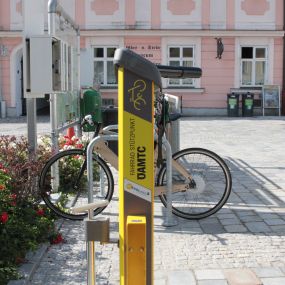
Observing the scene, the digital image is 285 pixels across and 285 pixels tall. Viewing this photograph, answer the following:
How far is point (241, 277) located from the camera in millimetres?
3846

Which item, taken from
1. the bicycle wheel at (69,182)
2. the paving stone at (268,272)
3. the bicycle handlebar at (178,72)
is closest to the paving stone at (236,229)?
the paving stone at (268,272)

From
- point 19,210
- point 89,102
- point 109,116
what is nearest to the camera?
point 19,210

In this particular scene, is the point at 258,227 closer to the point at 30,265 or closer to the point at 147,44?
the point at 30,265

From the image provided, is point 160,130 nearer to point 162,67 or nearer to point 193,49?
point 162,67

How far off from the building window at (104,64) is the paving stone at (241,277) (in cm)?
1777

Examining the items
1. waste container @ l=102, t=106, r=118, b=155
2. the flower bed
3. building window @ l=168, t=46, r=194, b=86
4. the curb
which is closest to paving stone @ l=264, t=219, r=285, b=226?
the flower bed

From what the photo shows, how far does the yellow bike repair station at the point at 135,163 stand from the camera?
7.67 feet

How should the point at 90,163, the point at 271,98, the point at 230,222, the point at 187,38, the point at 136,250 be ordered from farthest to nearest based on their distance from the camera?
the point at 187,38 < the point at 271,98 < the point at 230,222 < the point at 90,163 < the point at 136,250

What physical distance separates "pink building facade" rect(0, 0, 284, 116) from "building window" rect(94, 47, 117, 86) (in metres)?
0.04

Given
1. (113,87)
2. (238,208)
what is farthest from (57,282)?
(113,87)

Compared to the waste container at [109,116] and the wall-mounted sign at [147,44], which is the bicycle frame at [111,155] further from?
the wall-mounted sign at [147,44]

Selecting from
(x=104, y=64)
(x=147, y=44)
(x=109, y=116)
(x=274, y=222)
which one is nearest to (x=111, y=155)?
(x=274, y=222)

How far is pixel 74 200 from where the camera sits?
5.97m

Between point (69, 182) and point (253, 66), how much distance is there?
52.6ft
